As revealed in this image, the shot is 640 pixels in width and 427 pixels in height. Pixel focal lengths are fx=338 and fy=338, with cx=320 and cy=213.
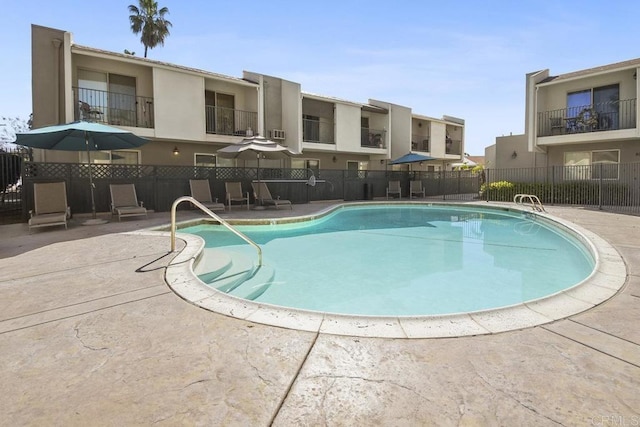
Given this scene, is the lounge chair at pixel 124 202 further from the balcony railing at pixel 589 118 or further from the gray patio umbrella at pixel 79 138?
the balcony railing at pixel 589 118

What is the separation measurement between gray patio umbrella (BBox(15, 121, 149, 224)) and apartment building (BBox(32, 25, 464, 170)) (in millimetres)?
2820

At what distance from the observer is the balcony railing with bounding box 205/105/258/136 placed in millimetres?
15297

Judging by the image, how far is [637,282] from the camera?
4023mm

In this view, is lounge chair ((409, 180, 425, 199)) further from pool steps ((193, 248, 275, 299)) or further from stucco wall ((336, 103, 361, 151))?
pool steps ((193, 248, 275, 299))

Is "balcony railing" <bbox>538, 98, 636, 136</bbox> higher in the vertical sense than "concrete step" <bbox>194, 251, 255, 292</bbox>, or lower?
higher

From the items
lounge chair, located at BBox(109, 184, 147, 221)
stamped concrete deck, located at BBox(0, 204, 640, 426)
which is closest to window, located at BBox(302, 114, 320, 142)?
lounge chair, located at BBox(109, 184, 147, 221)

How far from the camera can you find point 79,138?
9.17 m

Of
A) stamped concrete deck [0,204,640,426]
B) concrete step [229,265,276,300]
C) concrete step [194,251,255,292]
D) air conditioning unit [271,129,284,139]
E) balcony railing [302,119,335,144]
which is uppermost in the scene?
balcony railing [302,119,335,144]

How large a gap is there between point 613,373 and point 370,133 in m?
20.4

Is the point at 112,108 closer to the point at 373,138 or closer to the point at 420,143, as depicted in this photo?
the point at 373,138

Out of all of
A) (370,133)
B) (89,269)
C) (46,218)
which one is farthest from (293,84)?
(89,269)

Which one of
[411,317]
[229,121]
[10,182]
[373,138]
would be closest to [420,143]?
[373,138]

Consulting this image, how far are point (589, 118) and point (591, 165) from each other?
2.05m

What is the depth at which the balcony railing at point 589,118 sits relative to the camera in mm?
13930
